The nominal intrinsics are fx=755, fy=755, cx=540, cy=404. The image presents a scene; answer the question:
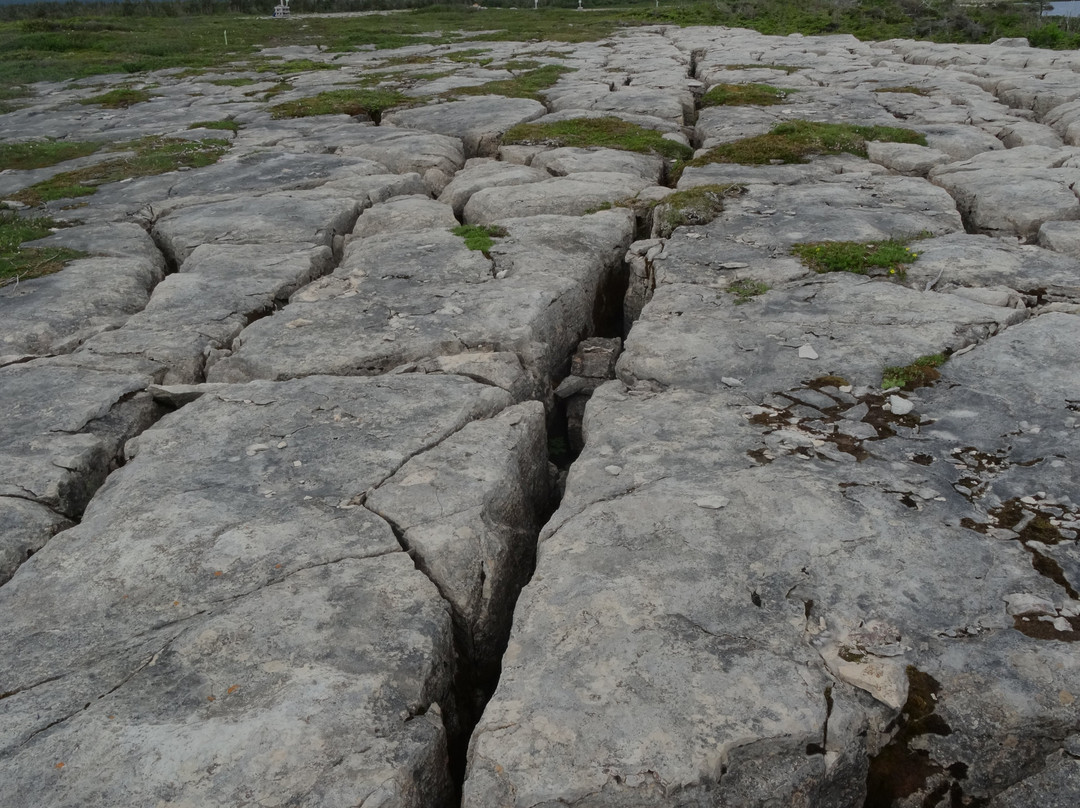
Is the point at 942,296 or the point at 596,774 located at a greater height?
the point at 942,296

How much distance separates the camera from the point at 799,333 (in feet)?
14.3

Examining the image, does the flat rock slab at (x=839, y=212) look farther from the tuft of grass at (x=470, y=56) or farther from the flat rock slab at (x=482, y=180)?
the tuft of grass at (x=470, y=56)

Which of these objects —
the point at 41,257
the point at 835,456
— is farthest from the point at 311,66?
the point at 835,456

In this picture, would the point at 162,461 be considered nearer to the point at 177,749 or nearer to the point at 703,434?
the point at 177,749

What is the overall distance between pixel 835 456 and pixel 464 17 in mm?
31860

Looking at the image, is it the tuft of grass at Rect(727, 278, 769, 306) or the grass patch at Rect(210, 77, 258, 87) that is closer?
the tuft of grass at Rect(727, 278, 769, 306)

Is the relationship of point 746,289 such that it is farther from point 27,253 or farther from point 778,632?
point 27,253

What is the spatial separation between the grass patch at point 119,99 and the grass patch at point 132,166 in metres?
5.33

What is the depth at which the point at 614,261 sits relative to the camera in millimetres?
5973

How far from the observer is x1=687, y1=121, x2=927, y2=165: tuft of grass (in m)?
7.72

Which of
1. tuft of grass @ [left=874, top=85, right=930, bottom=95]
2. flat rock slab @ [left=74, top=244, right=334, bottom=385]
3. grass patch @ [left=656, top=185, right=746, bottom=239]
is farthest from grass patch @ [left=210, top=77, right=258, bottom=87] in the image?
grass patch @ [left=656, top=185, right=746, bottom=239]

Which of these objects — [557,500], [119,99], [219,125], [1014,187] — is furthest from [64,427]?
[119,99]

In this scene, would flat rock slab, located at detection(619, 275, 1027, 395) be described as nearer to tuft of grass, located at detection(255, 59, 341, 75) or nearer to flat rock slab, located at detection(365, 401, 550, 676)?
flat rock slab, located at detection(365, 401, 550, 676)

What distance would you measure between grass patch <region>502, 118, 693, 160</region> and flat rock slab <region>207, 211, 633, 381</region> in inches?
104
